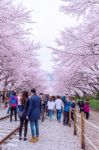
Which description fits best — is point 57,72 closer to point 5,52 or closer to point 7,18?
point 5,52

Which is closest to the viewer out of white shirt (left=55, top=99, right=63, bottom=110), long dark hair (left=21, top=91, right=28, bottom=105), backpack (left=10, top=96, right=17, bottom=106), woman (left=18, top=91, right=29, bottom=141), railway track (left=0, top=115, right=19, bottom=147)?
railway track (left=0, top=115, right=19, bottom=147)

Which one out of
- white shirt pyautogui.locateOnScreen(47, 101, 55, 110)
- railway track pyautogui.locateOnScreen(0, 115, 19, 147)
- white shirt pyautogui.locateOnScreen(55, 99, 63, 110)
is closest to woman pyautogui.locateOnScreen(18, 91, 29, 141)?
railway track pyautogui.locateOnScreen(0, 115, 19, 147)

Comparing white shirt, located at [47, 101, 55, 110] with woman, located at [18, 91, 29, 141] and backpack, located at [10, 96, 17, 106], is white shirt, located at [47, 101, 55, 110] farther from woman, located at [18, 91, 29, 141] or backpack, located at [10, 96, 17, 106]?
woman, located at [18, 91, 29, 141]

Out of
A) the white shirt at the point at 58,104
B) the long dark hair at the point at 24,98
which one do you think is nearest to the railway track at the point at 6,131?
the long dark hair at the point at 24,98

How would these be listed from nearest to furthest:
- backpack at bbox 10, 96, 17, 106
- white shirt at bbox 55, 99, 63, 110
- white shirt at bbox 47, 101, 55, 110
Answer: backpack at bbox 10, 96, 17, 106 → white shirt at bbox 55, 99, 63, 110 → white shirt at bbox 47, 101, 55, 110

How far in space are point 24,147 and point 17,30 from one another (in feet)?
50.8

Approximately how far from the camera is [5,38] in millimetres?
24797

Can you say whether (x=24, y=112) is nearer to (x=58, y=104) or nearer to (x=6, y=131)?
(x=6, y=131)

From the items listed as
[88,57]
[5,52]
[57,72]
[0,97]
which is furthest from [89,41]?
[57,72]

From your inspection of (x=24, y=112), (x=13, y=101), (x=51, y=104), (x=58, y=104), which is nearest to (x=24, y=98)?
(x=24, y=112)

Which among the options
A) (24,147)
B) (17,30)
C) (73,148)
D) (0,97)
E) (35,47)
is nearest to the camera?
(24,147)

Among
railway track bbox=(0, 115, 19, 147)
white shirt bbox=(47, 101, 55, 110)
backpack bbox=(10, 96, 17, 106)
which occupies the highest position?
backpack bbox=(10, 96, 17, 106)

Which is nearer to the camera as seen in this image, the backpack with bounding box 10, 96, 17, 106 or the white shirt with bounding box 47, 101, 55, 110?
the backpack with bounding box 10, 96, 17, 106

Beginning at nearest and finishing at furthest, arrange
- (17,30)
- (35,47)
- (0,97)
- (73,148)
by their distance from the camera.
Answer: (73,148) → (17,30) → (35,47) → (0,97)
